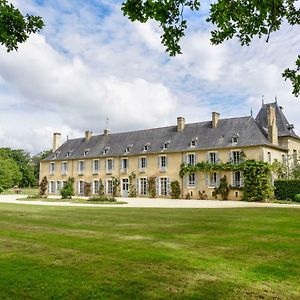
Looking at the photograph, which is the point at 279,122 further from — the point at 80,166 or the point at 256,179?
the point at 80,166

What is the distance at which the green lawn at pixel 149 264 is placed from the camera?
152 inches

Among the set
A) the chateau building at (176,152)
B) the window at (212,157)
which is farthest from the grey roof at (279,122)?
the window at (212,157)

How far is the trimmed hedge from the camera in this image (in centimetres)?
2591

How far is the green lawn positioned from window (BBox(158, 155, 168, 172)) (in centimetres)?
2419

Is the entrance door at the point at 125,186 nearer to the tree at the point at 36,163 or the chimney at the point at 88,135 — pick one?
the chimney at the point at 88,135

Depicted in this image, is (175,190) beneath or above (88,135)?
beneath

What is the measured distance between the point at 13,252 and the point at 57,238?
1.45 m

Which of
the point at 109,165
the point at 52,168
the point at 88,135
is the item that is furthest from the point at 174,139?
the point at 52,168

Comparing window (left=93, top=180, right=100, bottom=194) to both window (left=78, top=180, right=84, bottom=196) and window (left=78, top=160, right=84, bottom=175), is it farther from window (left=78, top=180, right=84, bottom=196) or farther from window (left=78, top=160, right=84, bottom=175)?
window (left=78, top=160, right=84, bottom=175)

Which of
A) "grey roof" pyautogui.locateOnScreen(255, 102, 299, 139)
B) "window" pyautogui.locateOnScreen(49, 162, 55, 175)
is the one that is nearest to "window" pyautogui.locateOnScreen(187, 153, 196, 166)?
"grey roof" pyautogui.locateOnScreen(255, 102, 299, 139)

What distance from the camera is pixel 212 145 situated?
3005 centimetres

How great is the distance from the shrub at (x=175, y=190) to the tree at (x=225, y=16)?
26389mm

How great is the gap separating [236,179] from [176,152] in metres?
6.14

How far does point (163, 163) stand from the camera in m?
32.8
